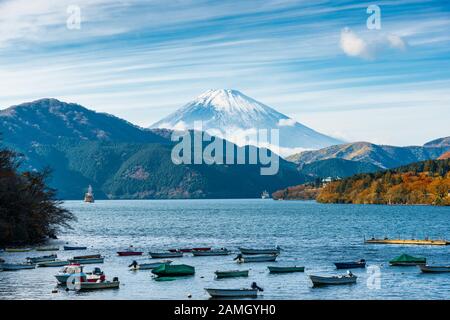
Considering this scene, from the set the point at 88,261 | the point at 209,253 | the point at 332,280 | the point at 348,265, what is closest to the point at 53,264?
the point at 88,261

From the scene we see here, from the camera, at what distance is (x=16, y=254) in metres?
112

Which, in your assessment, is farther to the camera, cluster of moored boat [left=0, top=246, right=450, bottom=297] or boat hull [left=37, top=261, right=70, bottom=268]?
boat hull [left=37, top=261, right=70, bottom=268]

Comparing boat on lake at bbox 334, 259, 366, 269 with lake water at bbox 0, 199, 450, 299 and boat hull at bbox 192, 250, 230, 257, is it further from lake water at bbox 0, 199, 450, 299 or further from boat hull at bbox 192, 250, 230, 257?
boat hull at bbox 192, 250, 230, 257

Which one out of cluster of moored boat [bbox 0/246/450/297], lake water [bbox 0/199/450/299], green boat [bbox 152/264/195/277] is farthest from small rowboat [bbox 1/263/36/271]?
green boat [bbox 152/264/195/277]

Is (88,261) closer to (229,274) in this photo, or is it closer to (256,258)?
(256,258)

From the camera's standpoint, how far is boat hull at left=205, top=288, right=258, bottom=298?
68.8m

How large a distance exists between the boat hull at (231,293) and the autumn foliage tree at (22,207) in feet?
182

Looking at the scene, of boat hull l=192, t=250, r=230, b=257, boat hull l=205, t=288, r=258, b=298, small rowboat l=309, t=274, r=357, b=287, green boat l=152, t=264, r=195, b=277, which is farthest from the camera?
boat hull l=192, t=250, r=230, b=257

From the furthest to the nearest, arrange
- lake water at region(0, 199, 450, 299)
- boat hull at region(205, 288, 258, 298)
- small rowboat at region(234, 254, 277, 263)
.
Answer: small rowboat at region(234, 254, 277, 263) → lake water at region(0, 199, 450, 299) → boat hull at region(205, 288, 258, 298)

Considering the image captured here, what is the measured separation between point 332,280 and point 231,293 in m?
15.6

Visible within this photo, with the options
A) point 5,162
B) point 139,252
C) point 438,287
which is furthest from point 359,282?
point 5,162

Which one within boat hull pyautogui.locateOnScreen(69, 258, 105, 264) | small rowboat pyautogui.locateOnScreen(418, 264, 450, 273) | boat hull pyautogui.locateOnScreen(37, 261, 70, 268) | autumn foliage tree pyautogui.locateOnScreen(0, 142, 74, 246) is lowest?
small rowboat pyautogui.locateOnScreen(418, 264, 450, 273)

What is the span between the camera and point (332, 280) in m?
79.9
